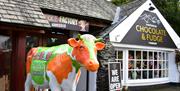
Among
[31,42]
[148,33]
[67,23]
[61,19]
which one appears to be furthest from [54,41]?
[148,33]

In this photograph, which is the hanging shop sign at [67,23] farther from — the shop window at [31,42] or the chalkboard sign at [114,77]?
the chalkboard sign at [114,77]

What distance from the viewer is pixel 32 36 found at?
10.1m

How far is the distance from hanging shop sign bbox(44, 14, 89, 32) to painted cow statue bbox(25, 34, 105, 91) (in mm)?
3785

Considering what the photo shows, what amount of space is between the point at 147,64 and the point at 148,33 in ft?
5.06

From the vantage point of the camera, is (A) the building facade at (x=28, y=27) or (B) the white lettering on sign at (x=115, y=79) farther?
(B) the white lettering on sign at (x=115, y=79)

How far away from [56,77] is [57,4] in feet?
18.2

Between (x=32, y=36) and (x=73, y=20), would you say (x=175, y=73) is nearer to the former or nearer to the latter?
(x=73, y=20)

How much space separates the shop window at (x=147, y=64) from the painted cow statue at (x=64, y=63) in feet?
28.9

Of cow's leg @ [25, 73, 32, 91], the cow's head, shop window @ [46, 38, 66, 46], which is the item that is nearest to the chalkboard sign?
shop window @ [46, 38, 66, 46]

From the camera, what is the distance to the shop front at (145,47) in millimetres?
14023

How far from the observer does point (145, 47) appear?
15180 mm

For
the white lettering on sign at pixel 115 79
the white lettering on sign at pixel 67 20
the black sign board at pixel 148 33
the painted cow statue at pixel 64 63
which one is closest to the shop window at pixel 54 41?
the white lettering on sign at pixel 67 20

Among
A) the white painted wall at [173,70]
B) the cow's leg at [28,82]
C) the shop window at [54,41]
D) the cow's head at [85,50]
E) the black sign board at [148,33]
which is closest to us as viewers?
the cow's head at [85,50]

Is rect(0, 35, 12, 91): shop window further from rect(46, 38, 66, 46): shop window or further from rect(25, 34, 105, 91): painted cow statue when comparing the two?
rect(25, 34, 105, 91): painted cow statue
